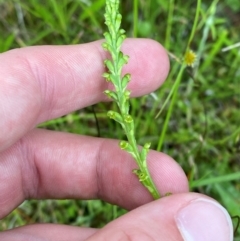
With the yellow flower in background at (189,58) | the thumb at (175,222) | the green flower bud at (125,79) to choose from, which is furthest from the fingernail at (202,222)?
the yellow flower in background at (189,58)

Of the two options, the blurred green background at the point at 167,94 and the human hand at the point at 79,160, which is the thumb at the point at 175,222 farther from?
the blurred green background at the point at 167,94

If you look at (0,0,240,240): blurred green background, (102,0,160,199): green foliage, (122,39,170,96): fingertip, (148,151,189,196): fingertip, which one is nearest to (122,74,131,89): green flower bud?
(102,0,160,199): green foliage

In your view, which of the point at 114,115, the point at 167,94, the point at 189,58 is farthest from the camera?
the point at 167,94

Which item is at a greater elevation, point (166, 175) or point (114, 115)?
point (114, 115)

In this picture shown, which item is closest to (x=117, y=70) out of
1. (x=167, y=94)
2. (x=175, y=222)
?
(x=175, y=222)

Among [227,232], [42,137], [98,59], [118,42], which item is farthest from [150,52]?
[227,232]

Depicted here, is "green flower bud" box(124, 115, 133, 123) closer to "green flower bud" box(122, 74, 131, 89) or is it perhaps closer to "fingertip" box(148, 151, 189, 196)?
"green flower bud" box(122, 74, 131, 89)

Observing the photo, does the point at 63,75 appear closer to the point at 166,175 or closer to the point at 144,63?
the point at 144,63

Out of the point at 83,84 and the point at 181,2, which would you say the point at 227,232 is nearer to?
the point at 83,84
